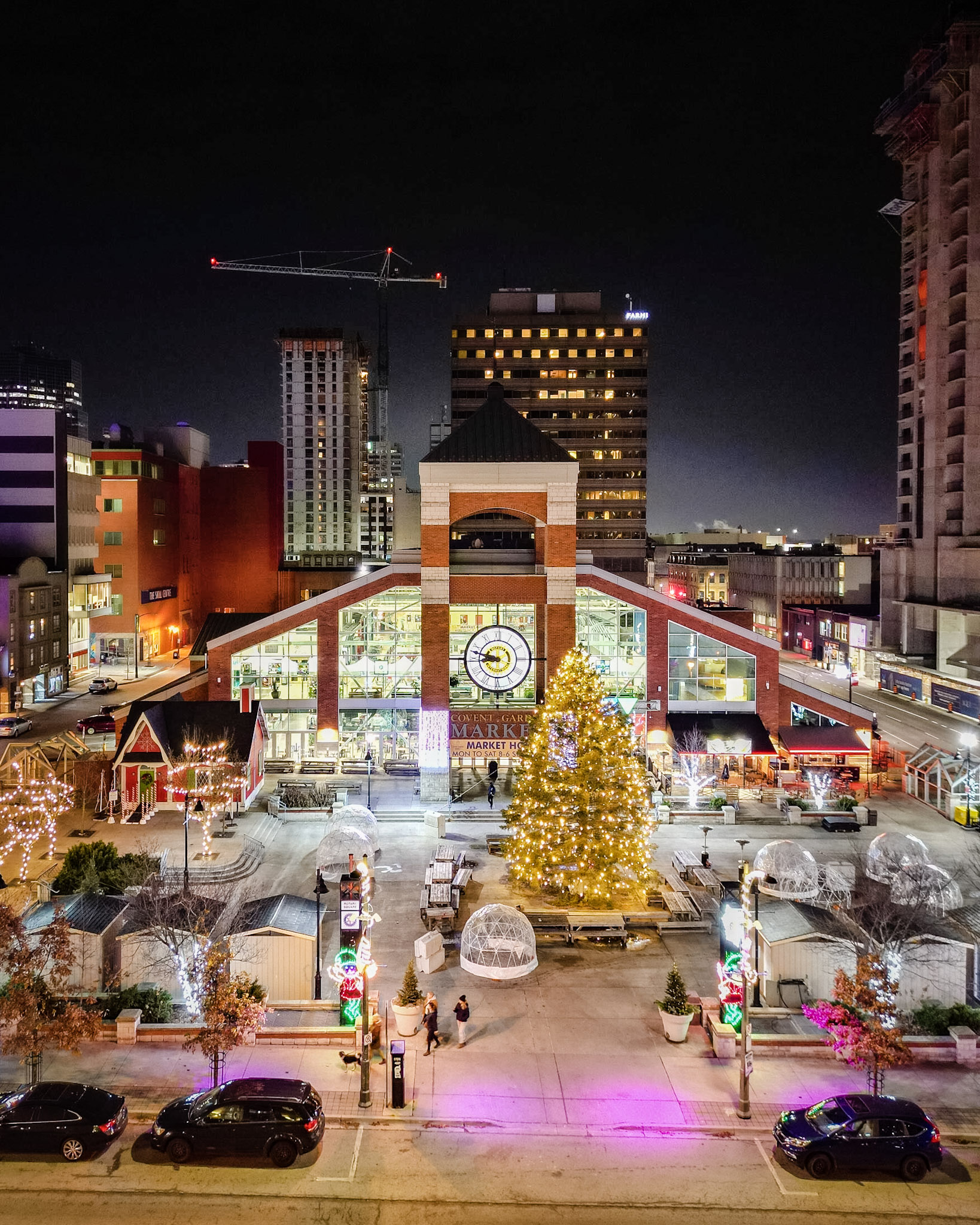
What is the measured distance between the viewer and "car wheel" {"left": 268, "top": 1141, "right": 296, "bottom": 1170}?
16.1 metres

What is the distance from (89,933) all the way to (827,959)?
20.0 meters

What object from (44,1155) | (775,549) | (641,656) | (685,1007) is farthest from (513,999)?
(775,549)

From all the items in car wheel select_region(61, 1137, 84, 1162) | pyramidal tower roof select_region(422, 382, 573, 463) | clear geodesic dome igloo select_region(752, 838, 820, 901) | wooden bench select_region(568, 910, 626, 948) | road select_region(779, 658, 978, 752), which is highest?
pyramidal tower roof select_region(422, 382, 573, 463)

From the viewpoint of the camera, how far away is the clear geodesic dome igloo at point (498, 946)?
23.4 m

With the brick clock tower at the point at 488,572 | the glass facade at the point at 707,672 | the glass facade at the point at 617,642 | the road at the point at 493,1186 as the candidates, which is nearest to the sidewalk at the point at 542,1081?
the road at the point at 493,1186

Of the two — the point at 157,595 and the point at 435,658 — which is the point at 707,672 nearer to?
the point at 435,658

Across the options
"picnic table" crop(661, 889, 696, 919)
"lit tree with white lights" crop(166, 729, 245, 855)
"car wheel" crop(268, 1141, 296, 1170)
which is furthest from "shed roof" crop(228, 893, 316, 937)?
"lit tree with white lights" crop(166, 729, 245, 855)

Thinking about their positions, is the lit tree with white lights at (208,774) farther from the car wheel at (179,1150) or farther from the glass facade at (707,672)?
the glass facade at (707,672)

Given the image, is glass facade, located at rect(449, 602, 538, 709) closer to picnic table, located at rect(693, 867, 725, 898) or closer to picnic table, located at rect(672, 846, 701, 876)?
picnic table, located at rect(672, 846, 701, 876)

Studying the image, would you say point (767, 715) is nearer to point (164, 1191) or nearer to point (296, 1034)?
point (296, 1034)

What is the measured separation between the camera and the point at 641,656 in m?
46.0

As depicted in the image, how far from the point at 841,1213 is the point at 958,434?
76.7 m

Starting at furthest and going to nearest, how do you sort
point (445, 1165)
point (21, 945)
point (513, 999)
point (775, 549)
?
point (775, 549) < point (513, 999) < point (21, 945) < point (445, 1165)

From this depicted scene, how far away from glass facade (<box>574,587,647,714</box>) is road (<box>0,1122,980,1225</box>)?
3007 cm
